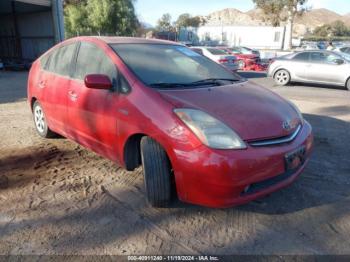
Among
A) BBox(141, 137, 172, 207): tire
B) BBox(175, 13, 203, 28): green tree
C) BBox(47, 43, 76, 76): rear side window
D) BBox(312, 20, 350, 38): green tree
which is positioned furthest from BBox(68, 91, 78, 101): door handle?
BBox(312, 20, 350, 38): green tree

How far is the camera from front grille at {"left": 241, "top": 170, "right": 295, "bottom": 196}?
2.85m

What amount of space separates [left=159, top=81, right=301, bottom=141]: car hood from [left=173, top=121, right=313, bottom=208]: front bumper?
0.53 ft

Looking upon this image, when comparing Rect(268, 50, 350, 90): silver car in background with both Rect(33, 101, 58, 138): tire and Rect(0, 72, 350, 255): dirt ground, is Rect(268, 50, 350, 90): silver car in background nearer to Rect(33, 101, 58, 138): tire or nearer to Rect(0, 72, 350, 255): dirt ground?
Rect(0, 72, 350, 255): dirt ground

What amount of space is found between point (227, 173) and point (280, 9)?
47.6m

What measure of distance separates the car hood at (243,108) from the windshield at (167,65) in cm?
30

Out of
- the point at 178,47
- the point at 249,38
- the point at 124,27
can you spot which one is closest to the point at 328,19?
→ the point at 249,38

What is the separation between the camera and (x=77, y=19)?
29750 millimetres

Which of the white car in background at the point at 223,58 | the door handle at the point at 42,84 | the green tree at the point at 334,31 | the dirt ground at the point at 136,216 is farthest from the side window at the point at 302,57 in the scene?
the green tree at the point at 334,31

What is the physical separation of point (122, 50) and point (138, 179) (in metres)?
1.46

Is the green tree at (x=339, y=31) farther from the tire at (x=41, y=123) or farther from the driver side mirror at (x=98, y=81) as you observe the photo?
the driver side mirror at (x=98, y=81)

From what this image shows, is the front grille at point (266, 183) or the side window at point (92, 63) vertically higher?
the side window at point (92, 63)

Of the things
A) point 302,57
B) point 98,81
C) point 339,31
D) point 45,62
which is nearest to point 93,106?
point 98,81

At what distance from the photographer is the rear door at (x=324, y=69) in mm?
11672

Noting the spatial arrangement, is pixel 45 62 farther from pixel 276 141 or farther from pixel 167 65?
pixel 276 141
